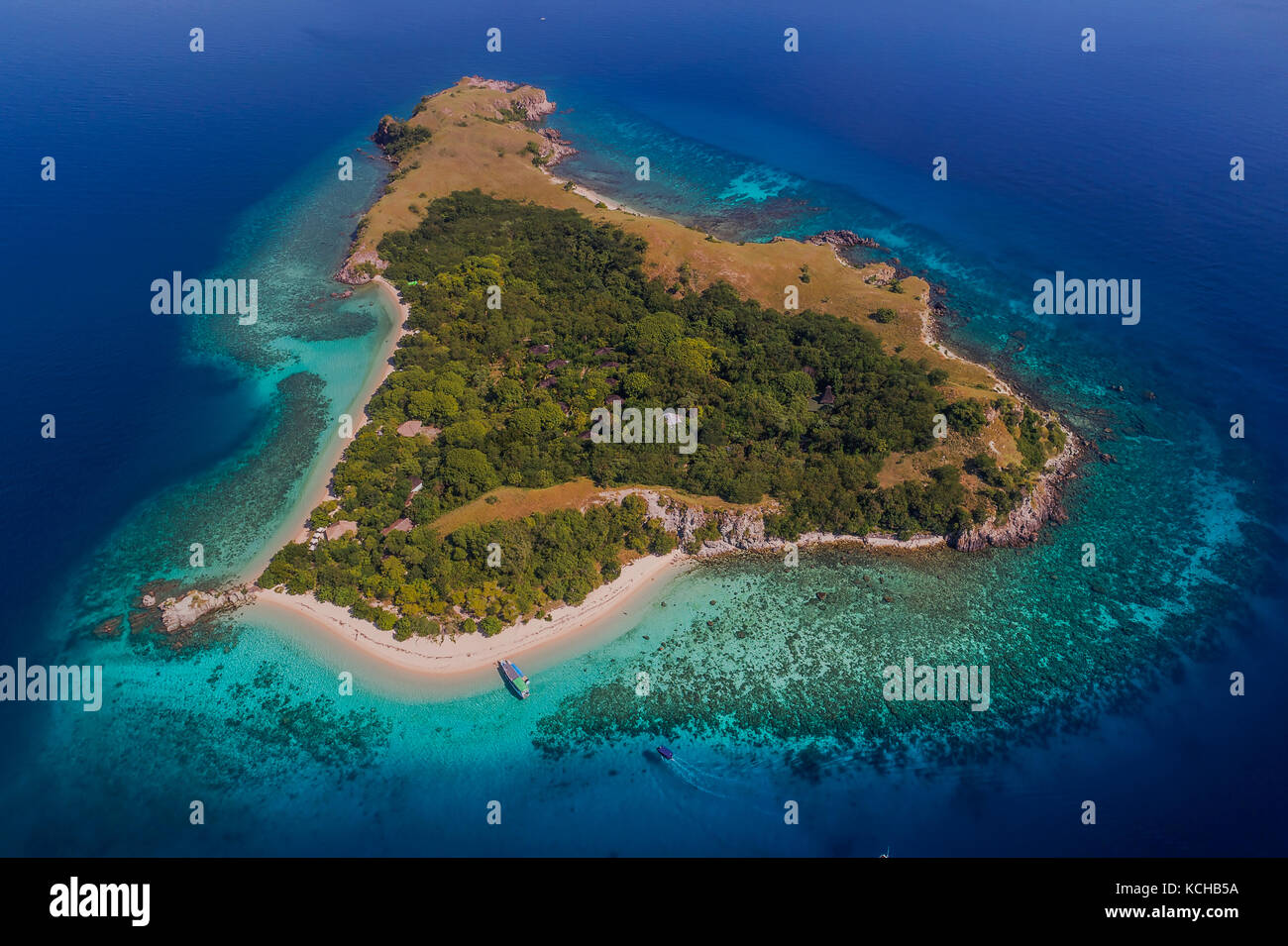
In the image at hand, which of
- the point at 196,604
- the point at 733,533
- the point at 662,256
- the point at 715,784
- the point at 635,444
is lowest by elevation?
the point at 715,784

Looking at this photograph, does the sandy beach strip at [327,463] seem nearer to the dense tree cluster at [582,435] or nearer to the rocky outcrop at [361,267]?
the dense tree cluster at [582,435]

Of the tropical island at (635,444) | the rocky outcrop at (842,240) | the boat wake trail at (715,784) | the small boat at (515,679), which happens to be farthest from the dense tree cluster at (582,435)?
the rocky outcrop at (842,240)

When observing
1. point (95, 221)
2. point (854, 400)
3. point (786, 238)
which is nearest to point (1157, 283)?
point (786, 238)

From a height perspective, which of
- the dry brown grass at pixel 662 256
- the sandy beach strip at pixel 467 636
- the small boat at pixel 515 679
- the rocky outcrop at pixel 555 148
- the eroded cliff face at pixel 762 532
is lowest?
the small boat at pixel 515 679

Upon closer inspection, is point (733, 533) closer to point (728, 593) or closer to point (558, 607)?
point (728, 593)

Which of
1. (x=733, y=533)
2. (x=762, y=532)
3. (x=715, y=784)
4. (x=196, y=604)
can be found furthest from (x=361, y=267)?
(x=715, y=784)
